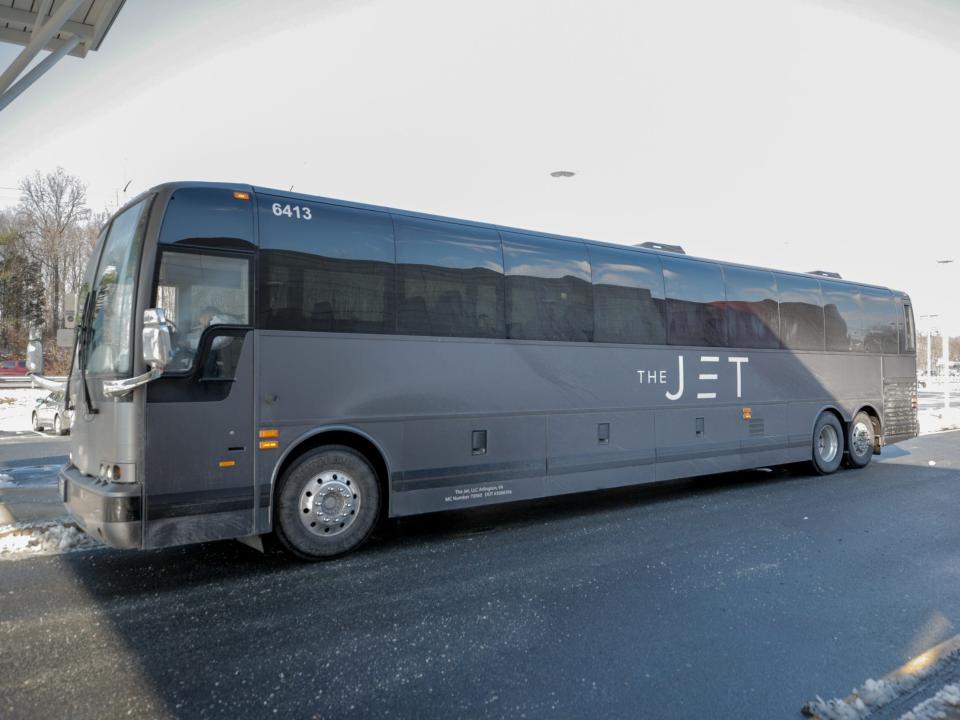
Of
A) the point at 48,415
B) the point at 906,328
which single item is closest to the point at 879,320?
the point at 906,328

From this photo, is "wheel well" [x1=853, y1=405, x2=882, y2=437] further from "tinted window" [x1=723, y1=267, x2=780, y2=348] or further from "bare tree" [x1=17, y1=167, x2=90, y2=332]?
"bare tree" [x1=17, y1=167, x2=90, y2=332]

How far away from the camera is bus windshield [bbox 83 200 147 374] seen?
5.60 meters

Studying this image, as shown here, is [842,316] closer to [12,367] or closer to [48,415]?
[48,415]

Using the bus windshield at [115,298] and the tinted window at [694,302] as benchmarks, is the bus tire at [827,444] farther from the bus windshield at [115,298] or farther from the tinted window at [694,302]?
the bus windshield at [115,298]

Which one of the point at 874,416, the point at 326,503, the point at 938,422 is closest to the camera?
the point at 326,503

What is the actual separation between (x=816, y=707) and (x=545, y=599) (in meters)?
2.08

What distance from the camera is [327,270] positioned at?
6.40 meters

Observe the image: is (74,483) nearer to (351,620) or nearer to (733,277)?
(351,620)

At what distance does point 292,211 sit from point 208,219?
78 centimetres

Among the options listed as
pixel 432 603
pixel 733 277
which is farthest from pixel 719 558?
pixel 733 277

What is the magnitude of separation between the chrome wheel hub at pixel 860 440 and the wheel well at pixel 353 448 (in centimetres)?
936

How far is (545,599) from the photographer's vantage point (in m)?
5.09

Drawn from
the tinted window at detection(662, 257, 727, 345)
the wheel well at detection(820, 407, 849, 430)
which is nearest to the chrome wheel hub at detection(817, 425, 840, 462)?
the wheel well at detection(820, 407, 849, 430)

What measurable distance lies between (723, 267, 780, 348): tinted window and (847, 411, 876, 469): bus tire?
2.83 meters
